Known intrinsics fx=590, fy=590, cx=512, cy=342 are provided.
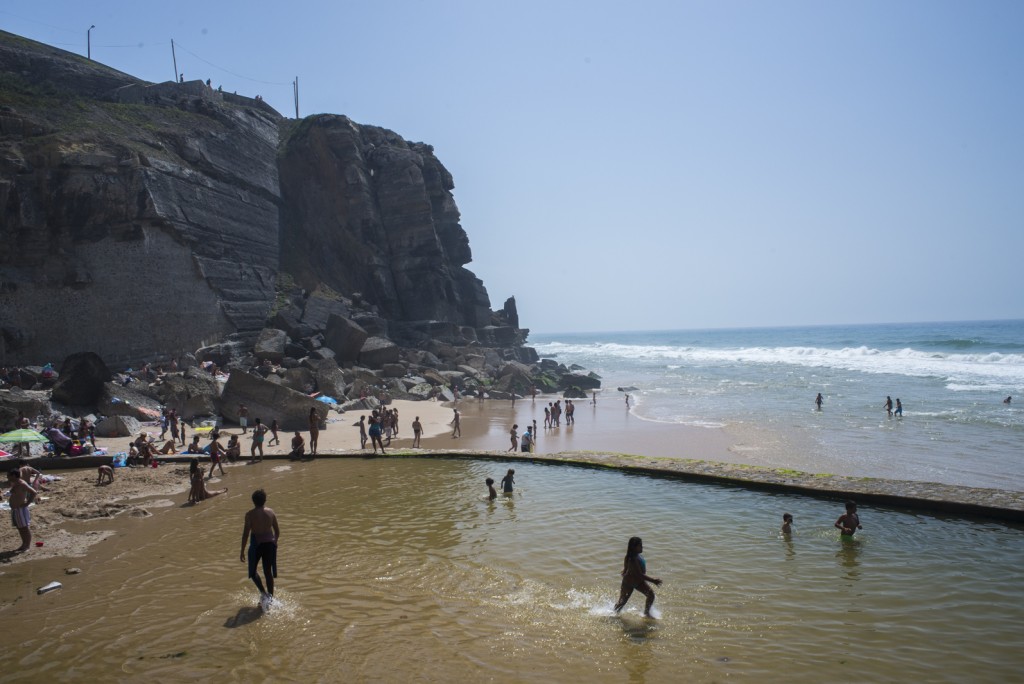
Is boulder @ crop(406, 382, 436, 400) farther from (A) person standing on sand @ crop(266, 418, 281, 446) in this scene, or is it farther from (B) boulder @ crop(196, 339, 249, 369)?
(A) person standing on sand @ crop(266, 418, 281, 446)

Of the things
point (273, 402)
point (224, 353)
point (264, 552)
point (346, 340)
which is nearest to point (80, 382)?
point (273, 402)

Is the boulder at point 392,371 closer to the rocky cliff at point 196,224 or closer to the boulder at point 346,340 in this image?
the boulder at point 346,340

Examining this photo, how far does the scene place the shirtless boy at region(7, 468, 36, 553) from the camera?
9.60m

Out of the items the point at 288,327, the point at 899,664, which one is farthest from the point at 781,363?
the point at 899,664

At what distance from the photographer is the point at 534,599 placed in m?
7.91

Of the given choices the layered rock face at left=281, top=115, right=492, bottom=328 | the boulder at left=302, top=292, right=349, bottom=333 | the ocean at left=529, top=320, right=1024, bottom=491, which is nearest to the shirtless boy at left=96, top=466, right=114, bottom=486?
the ocean at left=529, top=320, right=1024, bottom=491

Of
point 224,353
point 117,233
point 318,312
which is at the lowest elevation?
point 224,353

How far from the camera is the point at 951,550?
30.7 feet

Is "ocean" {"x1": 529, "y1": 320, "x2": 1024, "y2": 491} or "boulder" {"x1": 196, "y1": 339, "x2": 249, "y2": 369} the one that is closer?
"ocean" {"x1": 529, "y1": 320, "x2": 1024, "y2": 491}

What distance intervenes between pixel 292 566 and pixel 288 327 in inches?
1421

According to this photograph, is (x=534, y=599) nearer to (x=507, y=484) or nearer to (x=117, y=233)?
(x=507, y=484)

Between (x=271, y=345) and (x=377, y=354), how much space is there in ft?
23.8

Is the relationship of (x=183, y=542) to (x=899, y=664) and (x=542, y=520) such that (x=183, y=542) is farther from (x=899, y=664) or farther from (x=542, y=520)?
(x=899, y=664)

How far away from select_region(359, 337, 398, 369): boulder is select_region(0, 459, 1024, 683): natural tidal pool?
2983 centimetres
